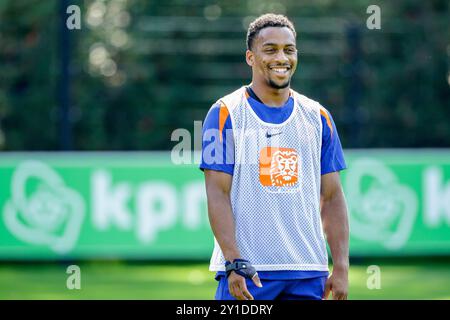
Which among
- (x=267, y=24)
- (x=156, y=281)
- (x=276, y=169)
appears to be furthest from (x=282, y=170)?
(x=156, y=281)

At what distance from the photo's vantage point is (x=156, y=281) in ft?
40.5

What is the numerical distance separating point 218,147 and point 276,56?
1.77 feet

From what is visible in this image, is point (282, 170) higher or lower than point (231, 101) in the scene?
lower

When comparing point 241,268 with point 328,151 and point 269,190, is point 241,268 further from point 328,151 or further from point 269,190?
point 328,151

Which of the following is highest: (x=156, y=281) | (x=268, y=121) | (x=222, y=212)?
(x=268, y=121)

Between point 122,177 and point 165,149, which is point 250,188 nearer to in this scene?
point 122,177

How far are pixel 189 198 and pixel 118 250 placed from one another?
1.07m

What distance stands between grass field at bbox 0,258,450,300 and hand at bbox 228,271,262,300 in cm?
534

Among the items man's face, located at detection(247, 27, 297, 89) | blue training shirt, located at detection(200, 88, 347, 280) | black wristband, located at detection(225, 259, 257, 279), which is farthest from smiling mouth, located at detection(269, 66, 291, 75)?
black wristband, located at detection(225, 259, 257, 279)

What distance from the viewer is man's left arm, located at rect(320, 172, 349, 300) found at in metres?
5.58

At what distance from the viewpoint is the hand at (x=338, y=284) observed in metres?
5.56

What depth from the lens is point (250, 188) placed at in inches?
217
